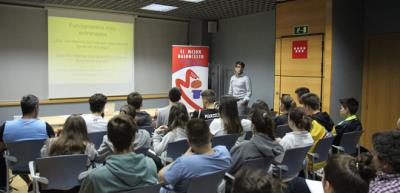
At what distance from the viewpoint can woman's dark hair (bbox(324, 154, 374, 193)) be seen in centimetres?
133

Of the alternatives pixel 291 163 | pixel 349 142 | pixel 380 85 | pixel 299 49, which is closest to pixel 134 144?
pixel 291 163

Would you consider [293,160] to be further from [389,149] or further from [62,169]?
[62,169]

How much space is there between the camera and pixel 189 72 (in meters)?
7.19

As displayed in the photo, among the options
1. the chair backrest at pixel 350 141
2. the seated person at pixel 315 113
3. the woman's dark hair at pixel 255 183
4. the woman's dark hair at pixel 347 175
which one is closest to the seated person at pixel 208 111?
the seated person at pixel 315 113

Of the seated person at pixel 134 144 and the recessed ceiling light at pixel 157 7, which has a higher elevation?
the recessed ceiling light at pixel 157 7

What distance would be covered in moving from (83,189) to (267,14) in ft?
19.4

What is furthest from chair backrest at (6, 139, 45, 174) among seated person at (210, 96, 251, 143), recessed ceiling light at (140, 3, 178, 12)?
recessed ceiling light at (140, 3, 178, 12)

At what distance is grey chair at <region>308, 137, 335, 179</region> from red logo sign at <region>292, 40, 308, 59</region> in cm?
Answer: 247

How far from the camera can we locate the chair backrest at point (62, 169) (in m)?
A: 2.48

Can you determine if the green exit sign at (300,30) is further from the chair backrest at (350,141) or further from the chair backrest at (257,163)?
the chair backrest at (257,163)

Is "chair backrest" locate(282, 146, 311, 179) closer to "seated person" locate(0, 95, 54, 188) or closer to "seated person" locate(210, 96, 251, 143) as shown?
"seated person" locate(210, 96, 251, 143)

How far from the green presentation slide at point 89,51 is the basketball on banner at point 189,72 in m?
1.12

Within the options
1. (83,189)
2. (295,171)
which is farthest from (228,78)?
(83,189)

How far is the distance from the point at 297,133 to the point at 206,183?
1.35m
